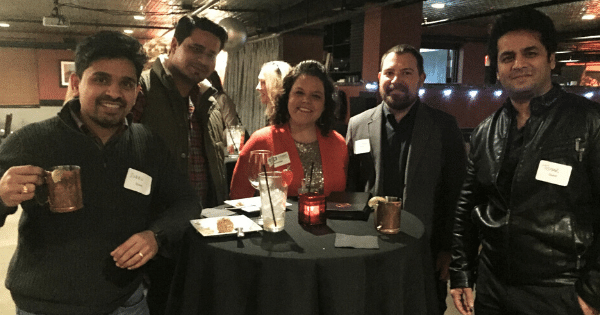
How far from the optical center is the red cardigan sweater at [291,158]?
230 centimetres

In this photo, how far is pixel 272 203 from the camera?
1562mm

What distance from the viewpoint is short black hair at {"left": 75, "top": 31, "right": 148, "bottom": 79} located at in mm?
1403

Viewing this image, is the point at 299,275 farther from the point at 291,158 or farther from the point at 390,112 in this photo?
the point at 390,112

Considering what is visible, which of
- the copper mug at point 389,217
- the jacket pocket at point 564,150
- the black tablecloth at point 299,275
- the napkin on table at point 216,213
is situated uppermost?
the jacket pocket at point 564,150

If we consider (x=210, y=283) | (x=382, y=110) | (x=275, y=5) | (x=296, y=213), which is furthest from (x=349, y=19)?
(x=210, y=283)

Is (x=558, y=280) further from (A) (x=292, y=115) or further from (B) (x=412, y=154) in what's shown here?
(A) (x=292, y=115)

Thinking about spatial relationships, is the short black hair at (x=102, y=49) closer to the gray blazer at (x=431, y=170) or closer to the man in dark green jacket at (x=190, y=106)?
the man in dark green jacket at (x=190, y=106)

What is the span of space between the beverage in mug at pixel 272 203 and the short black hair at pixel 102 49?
26.3 inches

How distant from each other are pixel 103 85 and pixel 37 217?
1.56 ft

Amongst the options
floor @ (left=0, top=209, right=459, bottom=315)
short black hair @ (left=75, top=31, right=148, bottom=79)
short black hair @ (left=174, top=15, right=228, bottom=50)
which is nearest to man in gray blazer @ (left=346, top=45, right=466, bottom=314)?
short black hair @ (left=174, top=15, right=228, bottom=50)

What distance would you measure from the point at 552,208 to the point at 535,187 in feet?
0.29

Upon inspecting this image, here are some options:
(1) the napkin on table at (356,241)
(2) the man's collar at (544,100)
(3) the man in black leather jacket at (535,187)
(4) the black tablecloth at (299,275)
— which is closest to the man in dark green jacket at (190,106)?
(4) the black tablecloth at (299,275)

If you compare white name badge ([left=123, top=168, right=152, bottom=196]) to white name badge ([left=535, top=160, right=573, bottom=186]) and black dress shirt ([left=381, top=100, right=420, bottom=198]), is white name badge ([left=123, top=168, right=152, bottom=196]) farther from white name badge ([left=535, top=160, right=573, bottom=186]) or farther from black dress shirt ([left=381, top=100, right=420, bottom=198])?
white name badge ([left=535, top=160, right=573, bottom=186])

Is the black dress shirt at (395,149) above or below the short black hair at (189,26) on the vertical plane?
below
